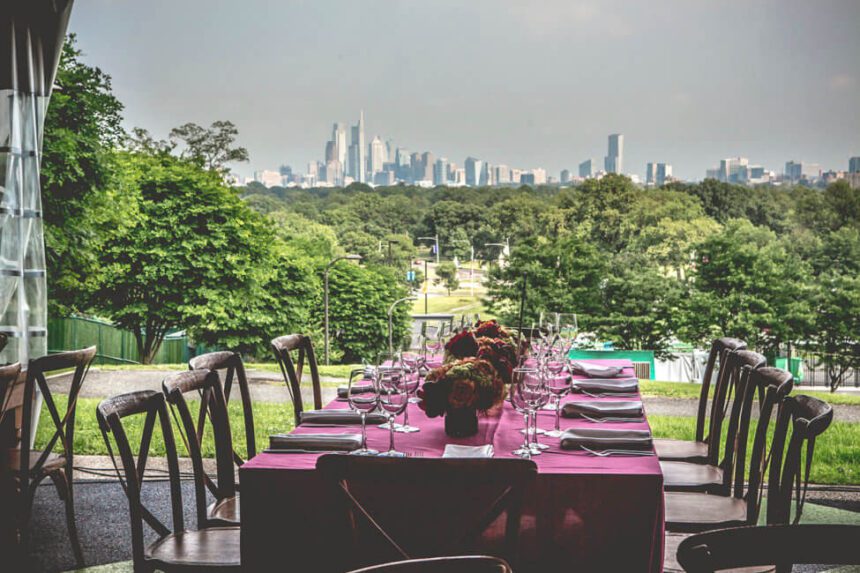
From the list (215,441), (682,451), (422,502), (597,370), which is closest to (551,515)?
(422,502)

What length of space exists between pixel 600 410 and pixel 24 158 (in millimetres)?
3140

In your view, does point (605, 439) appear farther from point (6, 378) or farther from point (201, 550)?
point (6, 378)

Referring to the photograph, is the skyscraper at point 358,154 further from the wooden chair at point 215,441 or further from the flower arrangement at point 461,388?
the flower arrangement at point 461,388

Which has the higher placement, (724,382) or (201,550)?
(724,382)

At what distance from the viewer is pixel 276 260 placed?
1709cm

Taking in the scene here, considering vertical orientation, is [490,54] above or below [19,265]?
above

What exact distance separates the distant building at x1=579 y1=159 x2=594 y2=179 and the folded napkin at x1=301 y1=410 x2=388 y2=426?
8461 millimetres

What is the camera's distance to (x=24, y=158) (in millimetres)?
4312

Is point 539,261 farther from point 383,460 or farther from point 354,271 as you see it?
point 354,271

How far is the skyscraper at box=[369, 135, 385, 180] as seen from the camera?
1234 centimetres

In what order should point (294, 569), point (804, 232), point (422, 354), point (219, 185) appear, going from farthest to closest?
point (219, 185) → point (804, 232) → point (422, 354) → point (294, 569)

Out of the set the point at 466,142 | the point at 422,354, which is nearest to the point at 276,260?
the point at 466,142

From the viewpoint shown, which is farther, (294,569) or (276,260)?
(276,260)

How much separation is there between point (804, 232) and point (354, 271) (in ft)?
46.0
